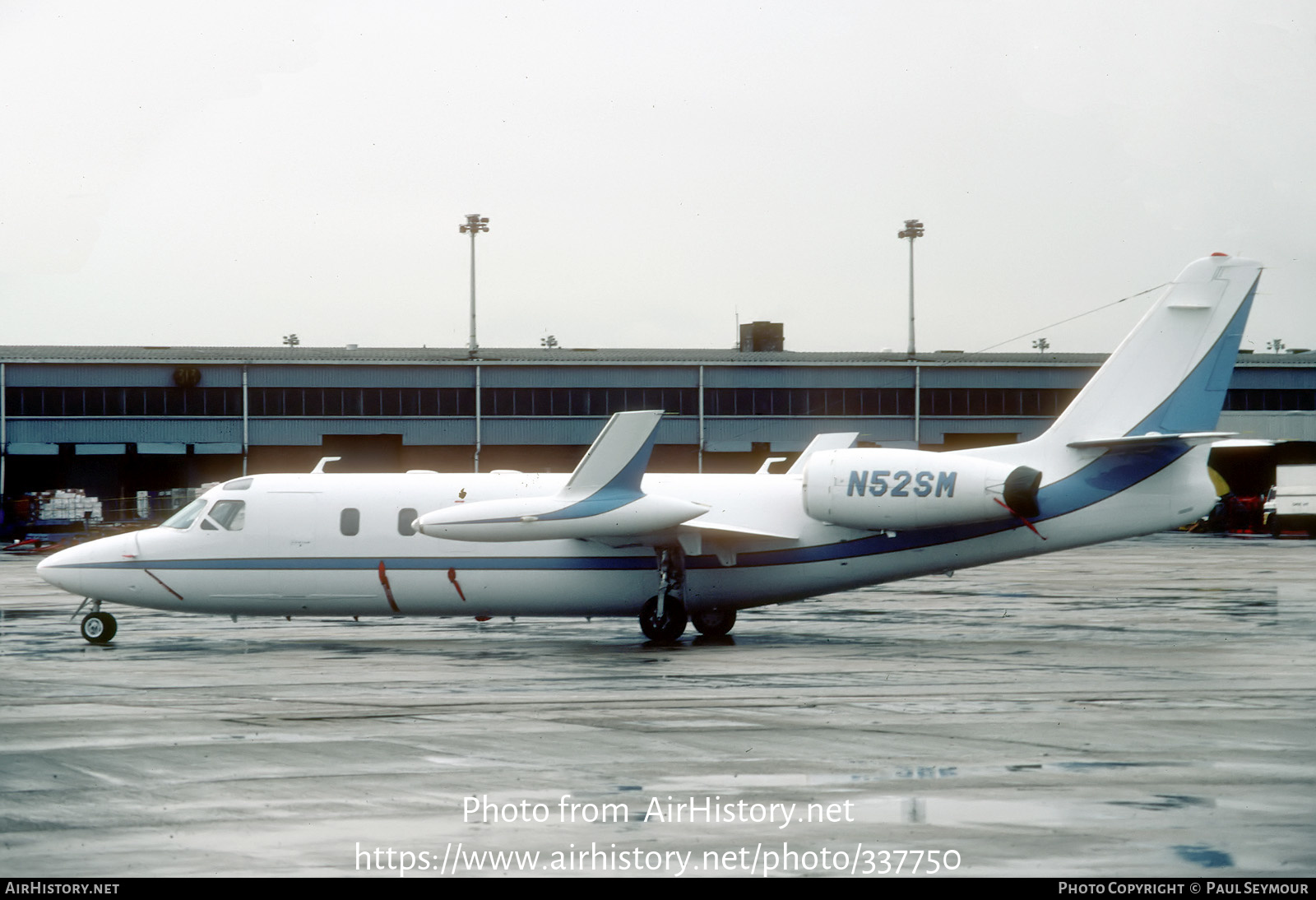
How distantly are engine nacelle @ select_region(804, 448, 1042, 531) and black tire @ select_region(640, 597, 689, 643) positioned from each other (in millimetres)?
2787

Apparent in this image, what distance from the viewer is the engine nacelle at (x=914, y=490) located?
23.2 metres

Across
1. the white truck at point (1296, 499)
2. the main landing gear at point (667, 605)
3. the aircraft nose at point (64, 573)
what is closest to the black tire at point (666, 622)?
the main landing gear at point (667, 605)

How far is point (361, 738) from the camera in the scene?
567 inches

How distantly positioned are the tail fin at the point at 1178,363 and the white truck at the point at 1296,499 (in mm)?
45819

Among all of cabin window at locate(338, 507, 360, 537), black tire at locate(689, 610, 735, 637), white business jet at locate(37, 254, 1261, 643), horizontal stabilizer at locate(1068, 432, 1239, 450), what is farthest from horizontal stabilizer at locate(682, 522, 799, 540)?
cabin window at locate(338, 507, 360, 537)

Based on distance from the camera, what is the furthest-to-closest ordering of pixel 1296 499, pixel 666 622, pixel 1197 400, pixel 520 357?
pixel 520 357 → pixel 1296 499 → pixel 666 622 → pixel 1197 400

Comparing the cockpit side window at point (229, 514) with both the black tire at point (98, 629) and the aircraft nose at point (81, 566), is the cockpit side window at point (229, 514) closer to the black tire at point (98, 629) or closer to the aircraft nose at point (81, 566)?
the aircraft nose at point (81, 566)

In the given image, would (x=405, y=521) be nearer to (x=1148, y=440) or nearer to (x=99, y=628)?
(x=99, y=628)

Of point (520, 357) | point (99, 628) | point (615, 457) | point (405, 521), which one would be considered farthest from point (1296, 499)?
point (99, 628)

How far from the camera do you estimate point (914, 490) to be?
2333 cm

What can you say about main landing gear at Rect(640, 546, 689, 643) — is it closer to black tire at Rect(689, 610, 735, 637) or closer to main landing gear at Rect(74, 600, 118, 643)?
black tire at Rect(689, 610, 735, 637)

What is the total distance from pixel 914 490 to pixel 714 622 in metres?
4.42
